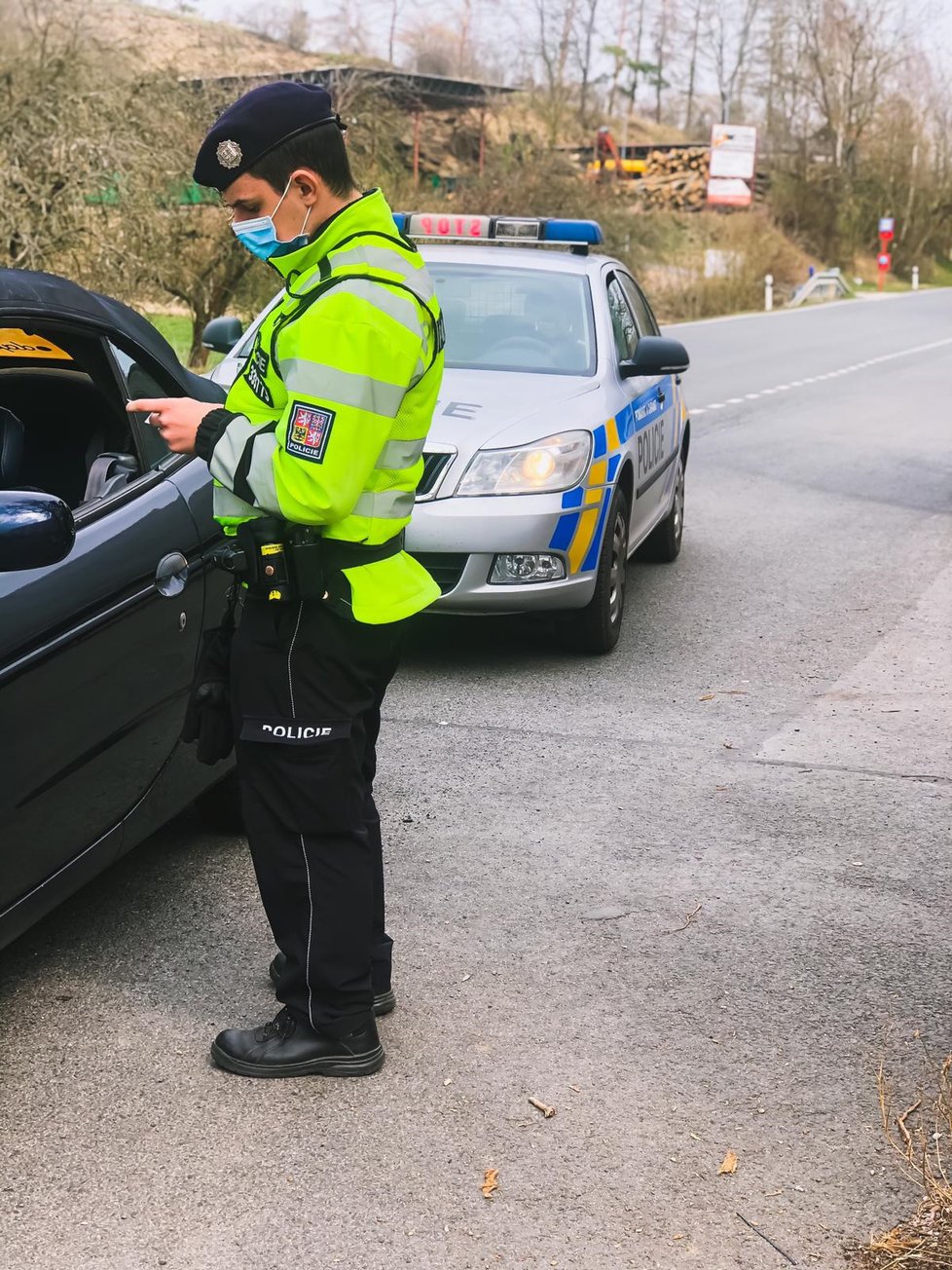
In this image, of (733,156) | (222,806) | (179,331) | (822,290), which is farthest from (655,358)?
(733,156)

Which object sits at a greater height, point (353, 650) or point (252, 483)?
point (252, 483)

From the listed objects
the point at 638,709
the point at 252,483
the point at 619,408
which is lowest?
the point at 638,709

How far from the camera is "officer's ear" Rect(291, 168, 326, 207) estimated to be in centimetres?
300

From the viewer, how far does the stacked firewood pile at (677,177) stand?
7319cm

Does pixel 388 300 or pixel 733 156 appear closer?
pixel 388 300

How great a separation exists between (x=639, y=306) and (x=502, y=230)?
3.02ft

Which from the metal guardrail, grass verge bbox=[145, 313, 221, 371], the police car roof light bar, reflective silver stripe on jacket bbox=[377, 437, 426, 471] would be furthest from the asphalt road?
the metal guardrail

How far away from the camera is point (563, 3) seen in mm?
94812

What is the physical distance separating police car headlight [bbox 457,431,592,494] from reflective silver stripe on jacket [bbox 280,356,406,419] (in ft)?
11.8

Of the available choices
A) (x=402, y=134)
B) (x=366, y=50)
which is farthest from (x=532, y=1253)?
(x=366, y=50)

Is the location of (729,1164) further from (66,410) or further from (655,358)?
(655,358)

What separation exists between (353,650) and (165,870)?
1.60 meters

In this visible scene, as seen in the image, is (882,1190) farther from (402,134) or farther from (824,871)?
(402,134)

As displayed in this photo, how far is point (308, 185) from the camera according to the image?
3.01m
